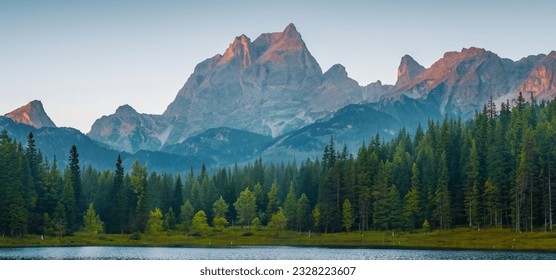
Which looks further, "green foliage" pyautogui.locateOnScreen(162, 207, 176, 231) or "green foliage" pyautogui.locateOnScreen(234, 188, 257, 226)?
"green foliage" pyautogui.locateOnScreen(234, 188, 257, 226)

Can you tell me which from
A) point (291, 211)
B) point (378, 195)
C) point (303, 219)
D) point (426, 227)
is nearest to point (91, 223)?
point (291, 211)

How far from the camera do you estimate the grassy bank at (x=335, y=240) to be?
126562 millimetres

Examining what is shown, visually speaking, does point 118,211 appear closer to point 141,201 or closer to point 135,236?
point 141,201

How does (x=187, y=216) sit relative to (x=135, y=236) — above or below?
above

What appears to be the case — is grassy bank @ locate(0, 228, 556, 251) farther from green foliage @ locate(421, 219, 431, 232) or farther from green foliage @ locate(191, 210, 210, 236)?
green foliage @ locate(421, 219, 431, 232)

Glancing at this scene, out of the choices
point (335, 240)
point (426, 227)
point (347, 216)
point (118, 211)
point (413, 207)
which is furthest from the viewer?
point (118, 211)

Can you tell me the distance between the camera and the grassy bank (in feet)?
415

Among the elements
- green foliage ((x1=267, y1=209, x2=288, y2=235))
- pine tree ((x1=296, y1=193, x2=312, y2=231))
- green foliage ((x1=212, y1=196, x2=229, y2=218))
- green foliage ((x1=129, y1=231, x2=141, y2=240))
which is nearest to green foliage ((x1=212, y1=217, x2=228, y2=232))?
green foliage ((x1=212, y1=196, x2=229, y2=218))

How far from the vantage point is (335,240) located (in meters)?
152

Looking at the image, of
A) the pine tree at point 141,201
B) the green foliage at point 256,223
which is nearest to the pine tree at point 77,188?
the pine tree at point 141,201

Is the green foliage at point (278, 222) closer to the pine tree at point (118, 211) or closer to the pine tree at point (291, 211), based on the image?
the pine tree at point (291, 211)
